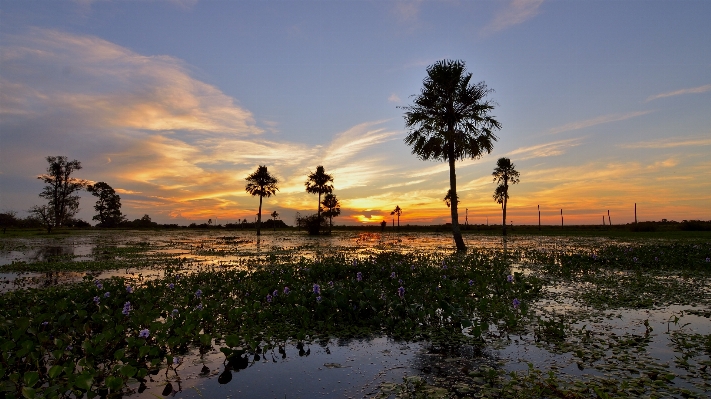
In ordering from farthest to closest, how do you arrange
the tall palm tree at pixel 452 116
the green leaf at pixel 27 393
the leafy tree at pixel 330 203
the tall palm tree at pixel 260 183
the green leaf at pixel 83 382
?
the leafy tree at pixel 330 203 < the tall palm tree at pixel 260 183 < the tall palm tree at pixel 452 116 < the green leaf at pixel 83 382 < the green leaf at pixel 27 393

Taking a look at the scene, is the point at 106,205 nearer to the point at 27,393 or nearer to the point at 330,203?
the point at 330,203

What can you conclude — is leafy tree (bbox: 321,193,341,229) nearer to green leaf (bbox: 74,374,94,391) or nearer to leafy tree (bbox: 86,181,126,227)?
leafy tree (bbox: 86,181,126,227)

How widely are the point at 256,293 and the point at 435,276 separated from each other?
18.3 feet

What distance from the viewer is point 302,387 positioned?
4504 millimetres

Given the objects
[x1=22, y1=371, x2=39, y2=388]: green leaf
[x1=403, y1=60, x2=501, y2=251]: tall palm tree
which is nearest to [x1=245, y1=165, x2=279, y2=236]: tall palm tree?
[x1=403, y1=60, x2=501, y2=251]: tall palm tree

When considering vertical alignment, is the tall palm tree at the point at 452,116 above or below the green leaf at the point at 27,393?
above

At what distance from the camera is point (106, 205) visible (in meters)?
91.9

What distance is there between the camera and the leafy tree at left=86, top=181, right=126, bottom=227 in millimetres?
90438

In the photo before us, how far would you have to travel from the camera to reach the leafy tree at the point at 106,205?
297 ft

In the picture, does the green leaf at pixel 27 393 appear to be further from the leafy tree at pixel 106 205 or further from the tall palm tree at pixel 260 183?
the leafy tree at pixel 106 205

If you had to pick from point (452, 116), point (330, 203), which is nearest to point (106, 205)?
point (330, 203)

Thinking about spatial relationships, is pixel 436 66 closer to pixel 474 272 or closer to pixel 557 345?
pixel 474 272

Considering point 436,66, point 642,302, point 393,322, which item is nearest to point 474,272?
point 642,302

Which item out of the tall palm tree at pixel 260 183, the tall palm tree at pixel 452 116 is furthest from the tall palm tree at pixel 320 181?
the tall palm tree at pixel 452 116
